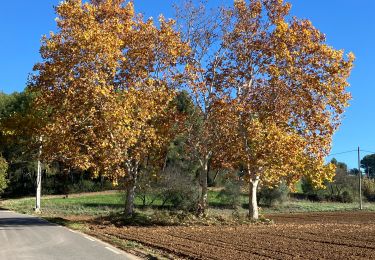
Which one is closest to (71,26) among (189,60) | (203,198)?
(189,60)

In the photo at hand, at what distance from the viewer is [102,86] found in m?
28.4

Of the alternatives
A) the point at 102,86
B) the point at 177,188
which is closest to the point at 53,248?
the point at 102,86

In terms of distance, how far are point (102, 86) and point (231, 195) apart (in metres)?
39.9

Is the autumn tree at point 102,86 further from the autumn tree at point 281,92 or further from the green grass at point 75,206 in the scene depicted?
the green grass at point 75,206

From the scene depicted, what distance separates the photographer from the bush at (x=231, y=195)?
64.2 meters

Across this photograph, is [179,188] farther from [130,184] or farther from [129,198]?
[130,184]

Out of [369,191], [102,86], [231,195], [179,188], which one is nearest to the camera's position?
[102,86]

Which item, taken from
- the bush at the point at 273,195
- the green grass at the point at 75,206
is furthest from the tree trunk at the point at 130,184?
the bush at the point at 273,195

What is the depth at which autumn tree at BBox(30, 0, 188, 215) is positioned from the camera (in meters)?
27.1

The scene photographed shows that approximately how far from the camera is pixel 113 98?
90.6 feet

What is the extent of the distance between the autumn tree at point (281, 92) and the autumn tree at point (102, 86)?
14.7 ft

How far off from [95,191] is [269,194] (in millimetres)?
35139

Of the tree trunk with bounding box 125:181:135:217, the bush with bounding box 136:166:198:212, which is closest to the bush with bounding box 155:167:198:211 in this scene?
the bush with bounding box 136:166:198:212

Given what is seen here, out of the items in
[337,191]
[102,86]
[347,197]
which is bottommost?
[347,197]
